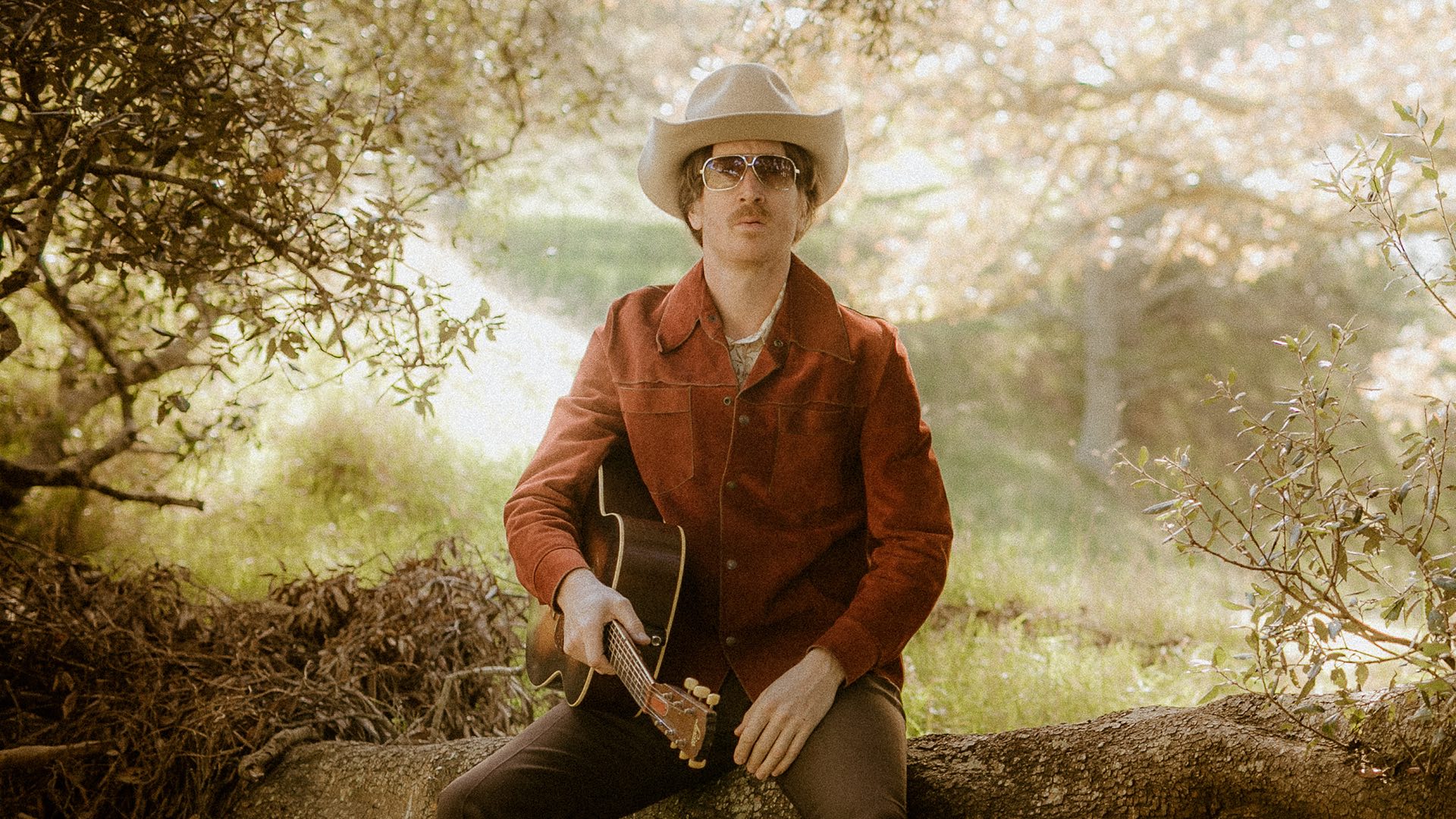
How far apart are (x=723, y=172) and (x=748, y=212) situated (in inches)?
4.6

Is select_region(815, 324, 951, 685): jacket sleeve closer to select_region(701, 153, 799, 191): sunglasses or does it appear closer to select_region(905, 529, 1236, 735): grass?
select_region(701, 153, 799, 191): sunglasses

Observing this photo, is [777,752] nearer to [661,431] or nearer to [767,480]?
[767,480]

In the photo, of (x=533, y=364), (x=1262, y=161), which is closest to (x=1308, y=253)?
(x=1262, y=161)

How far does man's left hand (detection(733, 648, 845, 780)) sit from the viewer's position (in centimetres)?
211

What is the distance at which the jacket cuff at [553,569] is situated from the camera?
89.7 inches

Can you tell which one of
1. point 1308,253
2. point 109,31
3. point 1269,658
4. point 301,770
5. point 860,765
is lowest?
point 301,770

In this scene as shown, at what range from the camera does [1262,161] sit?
8.35m

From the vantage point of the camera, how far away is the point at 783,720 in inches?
83.4

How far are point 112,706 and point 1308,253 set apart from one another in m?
10.3

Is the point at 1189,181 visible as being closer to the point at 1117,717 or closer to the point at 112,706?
the point at 1117,717

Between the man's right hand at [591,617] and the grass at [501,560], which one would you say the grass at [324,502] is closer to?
the grass at [501,560]

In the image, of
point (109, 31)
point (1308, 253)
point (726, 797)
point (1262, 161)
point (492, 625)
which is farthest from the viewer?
point (1308, 253)

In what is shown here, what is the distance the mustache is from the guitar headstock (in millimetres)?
1046

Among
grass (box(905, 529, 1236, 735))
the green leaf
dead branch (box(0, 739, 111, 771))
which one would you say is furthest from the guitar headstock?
grass (box(905, 529, 1236, 735))
